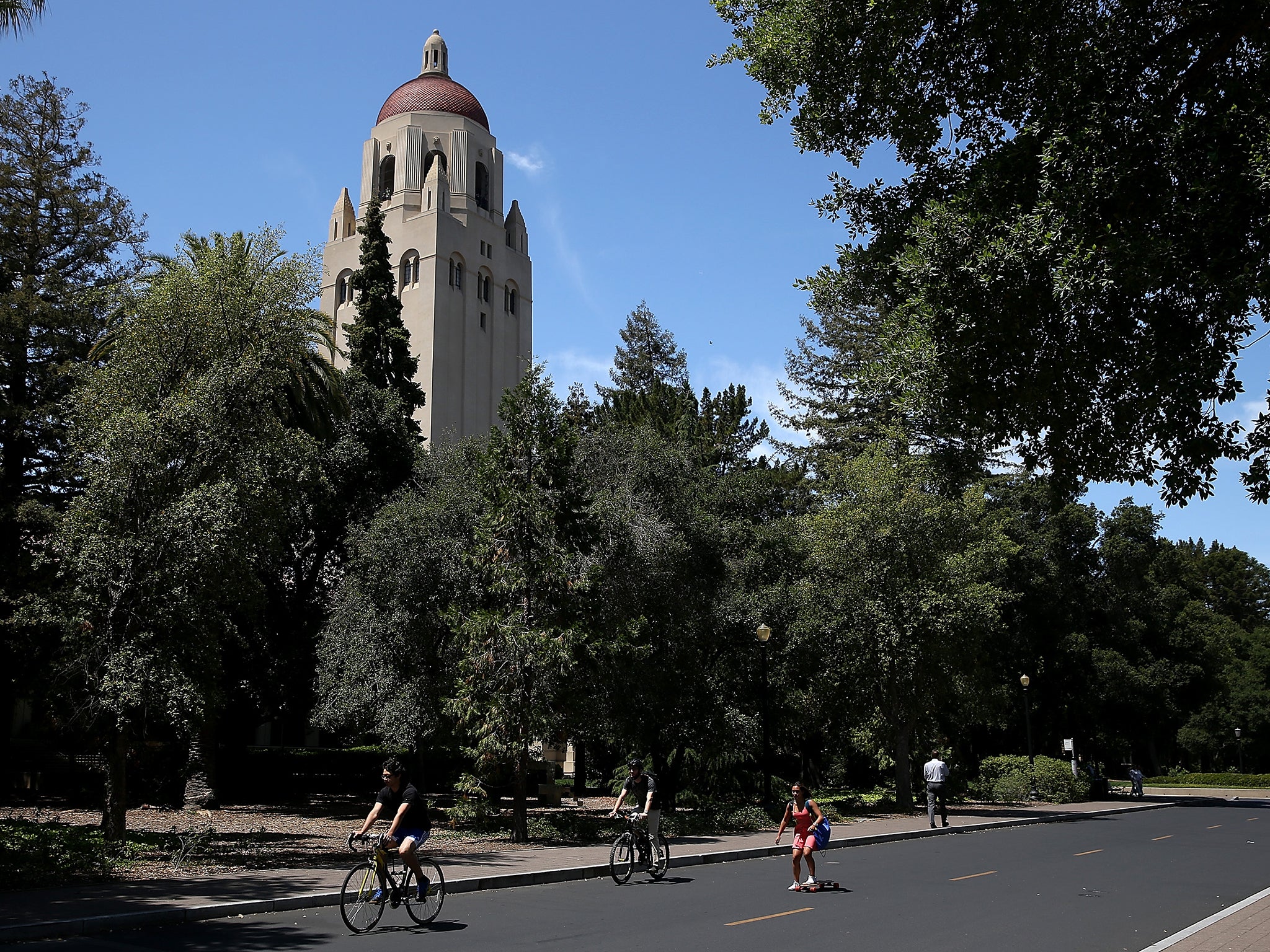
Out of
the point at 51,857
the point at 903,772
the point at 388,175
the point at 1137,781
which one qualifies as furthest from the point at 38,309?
the point at 388,175

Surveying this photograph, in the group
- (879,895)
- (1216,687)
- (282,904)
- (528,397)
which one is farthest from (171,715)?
(1216,687)

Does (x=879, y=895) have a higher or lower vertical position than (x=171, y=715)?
lower

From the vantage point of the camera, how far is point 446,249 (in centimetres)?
6875

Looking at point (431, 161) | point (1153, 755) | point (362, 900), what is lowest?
point (1153, 755)

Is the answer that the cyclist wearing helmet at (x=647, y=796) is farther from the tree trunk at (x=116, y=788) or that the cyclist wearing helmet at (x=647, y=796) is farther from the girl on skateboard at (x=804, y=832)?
the tree trunk at (x=116, y=788)

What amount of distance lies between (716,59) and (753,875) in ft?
37.2

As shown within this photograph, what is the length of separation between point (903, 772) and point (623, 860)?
694 inches

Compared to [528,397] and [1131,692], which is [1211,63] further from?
[1131,692]

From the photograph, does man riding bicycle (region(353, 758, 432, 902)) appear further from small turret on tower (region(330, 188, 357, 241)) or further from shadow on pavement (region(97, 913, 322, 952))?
small turret on tower (region(330, 188, 357, 241))

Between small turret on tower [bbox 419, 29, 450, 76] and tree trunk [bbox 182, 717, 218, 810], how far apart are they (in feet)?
219

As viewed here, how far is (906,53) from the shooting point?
9.98m

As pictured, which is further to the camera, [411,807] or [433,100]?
[433,100]

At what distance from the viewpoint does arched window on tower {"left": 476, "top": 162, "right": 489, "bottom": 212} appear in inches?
2916

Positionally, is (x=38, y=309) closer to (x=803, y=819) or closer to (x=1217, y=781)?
(x=803, y=819)
